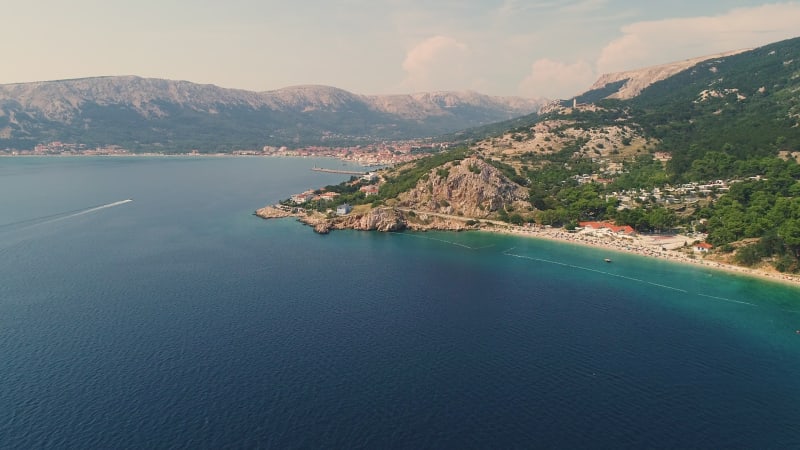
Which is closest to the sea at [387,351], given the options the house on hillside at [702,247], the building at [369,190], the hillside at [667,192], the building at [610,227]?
the house on hillside at [702,247]

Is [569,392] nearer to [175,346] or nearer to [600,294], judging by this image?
[600,294]

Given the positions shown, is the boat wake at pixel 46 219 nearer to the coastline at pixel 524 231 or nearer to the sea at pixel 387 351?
the sea at pixel 387 351

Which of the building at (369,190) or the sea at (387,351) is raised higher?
the building at (369,190)

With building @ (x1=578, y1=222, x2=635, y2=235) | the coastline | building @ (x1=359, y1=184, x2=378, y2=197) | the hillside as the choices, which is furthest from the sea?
building @ (x1=359, y1=184, x2=378, y2=197)

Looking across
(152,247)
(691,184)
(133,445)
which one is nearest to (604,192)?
(691,184)

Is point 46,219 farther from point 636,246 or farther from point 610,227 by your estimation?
point 636,246
